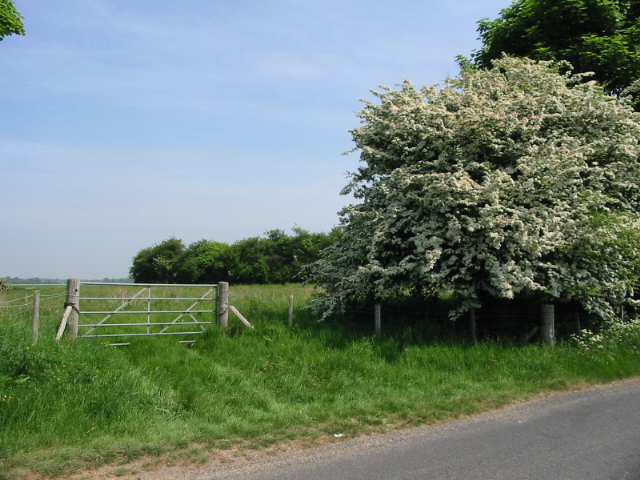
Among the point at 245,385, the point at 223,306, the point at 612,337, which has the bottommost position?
the point at 245,385

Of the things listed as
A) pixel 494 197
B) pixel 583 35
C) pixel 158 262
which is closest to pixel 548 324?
pixel 494 197

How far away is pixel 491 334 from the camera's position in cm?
1302

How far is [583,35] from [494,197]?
1058 centimetres

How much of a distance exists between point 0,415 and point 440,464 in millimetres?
5420

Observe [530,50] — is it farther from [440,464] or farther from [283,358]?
[440,464]

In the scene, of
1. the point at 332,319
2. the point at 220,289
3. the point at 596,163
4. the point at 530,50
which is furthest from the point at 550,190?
the point at 530,50

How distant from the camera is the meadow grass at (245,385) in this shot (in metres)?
6.54

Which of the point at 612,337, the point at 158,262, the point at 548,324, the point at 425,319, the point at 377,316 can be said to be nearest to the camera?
the point at 548,324

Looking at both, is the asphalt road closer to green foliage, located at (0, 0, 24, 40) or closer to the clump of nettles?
the clump of nettles

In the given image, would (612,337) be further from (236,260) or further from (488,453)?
(236,260)

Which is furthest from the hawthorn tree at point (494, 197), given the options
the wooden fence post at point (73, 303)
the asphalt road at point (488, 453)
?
the wooden fence post at point (73, 303)

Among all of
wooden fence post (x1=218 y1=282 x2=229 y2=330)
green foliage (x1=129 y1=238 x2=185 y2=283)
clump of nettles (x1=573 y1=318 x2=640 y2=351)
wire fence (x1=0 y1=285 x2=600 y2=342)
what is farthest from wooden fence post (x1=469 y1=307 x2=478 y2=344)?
green foliage (x1=129 y1=238 x2=185 y2=283)

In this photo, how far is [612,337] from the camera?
40.6ft

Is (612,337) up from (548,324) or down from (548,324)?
down
